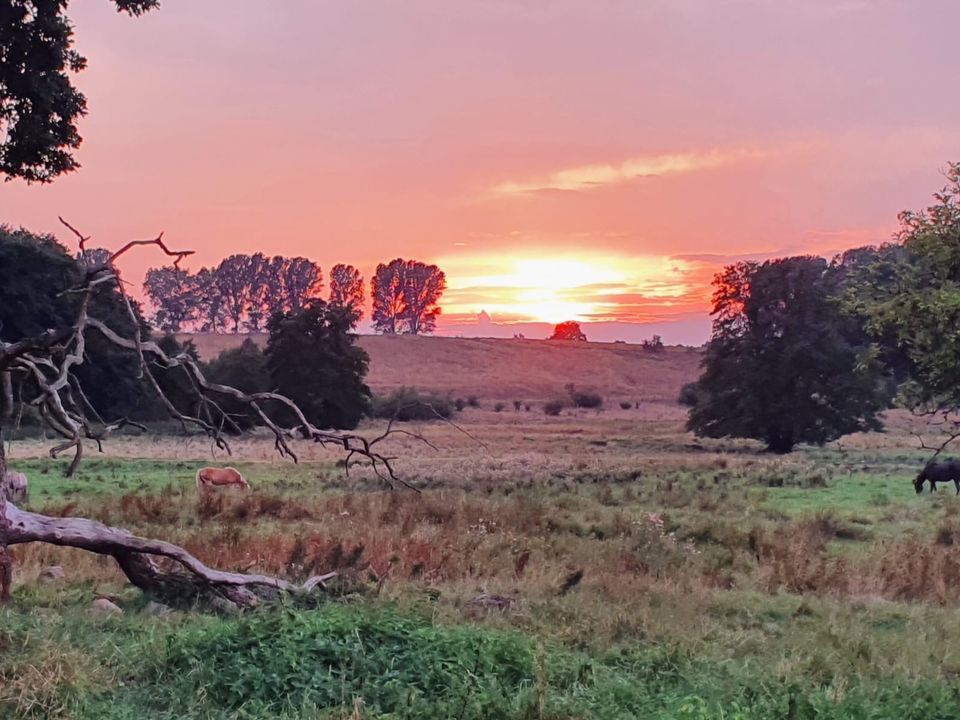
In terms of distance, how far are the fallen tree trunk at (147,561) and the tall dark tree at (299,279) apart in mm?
109852

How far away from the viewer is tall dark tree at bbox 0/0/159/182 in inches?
402

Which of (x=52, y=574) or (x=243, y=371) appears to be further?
(x=243, y=371)

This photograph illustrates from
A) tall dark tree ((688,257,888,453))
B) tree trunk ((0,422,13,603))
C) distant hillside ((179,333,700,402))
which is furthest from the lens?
distant hillside ((179,333,700,402))

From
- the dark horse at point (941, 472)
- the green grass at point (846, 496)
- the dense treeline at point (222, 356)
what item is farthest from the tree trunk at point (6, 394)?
the dense treeline at point (222, 356)

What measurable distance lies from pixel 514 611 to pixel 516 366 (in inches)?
4186

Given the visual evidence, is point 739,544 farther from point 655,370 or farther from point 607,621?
point 655,370

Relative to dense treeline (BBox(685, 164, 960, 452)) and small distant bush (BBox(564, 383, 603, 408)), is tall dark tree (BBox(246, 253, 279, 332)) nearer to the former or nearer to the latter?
small distant bush (BBox(564, 383, 603, 408))

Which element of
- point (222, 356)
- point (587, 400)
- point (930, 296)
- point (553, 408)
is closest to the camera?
point (930, 296)

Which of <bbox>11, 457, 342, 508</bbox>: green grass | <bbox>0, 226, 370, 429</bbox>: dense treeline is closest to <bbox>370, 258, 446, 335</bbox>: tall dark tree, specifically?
<bbox>0, 226, 370, 429</bbox>: dense treeline

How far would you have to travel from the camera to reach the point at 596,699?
241 inches

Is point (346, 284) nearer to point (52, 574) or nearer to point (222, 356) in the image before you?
point (222, 356)

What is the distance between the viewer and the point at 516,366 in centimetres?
11506

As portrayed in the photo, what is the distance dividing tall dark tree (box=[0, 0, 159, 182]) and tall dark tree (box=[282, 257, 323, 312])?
107 metres

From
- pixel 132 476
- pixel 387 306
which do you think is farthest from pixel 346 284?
pixel 132 476
